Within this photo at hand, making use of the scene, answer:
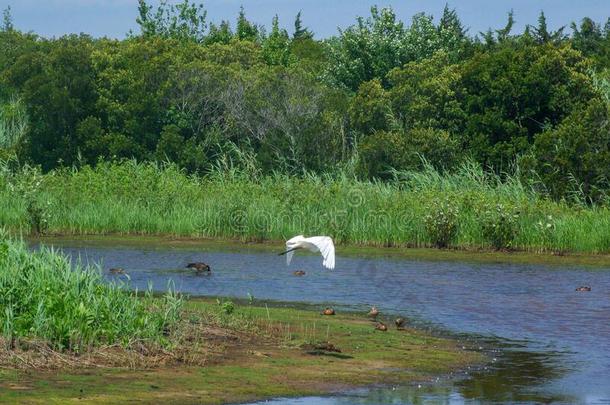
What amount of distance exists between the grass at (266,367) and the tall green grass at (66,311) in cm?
54

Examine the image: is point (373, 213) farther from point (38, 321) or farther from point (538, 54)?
point (38, 321)

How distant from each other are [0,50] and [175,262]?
32.8 meters

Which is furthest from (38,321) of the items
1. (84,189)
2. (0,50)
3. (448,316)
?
(0,50)

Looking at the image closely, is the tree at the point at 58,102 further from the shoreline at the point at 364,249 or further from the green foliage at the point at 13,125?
the shoreline at the point at 364,249

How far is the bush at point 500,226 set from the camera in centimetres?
2869

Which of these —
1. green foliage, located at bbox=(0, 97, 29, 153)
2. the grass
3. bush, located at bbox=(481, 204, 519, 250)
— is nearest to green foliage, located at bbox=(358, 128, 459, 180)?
bush, located at bbox=(481, 204, 519, 250)

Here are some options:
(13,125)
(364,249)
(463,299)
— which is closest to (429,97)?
(364,249)

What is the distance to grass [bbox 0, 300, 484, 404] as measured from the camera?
11461mm

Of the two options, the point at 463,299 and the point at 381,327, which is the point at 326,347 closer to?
the point at 381,327

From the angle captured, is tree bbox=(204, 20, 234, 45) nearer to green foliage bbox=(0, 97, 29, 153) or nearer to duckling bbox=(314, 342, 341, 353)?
green foliage bbox=(0, 97, 29, 153)

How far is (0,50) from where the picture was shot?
5578cm

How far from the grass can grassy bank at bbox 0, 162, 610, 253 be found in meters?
12.1

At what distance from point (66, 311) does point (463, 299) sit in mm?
9610

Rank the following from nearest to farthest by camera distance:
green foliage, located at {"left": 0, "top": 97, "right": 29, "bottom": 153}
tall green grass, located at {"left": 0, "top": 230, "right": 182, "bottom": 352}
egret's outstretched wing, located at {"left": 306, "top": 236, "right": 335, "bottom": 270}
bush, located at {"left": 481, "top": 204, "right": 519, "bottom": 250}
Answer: tall green grass, located at {"left": 0, "top": 230, "right": 182, "bottom": 352}
egret's outstretched wing, located at {"left": 306, "top": 236, "right": 335, "bottom": 270}
bush, located at {"left": 481, "top": 204, "right": 519, "bottom": 250}
green foliage, located at {"left": 0, "top": 97, "right": 29, "bottom": 153}
